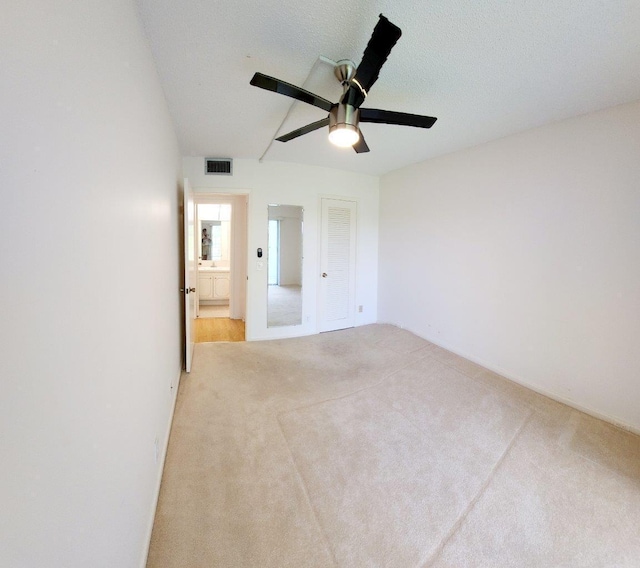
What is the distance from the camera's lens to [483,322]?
3244 mm

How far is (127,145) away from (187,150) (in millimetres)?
2648

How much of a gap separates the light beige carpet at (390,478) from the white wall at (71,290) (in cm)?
42

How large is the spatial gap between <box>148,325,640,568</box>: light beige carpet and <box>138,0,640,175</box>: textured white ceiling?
251 centimetres

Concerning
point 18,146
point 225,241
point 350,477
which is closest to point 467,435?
point 350,477

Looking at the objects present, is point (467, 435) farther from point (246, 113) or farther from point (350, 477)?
point (246, 113)

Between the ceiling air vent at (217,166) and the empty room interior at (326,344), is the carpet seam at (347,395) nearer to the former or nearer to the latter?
the empty room interior at (326,344)

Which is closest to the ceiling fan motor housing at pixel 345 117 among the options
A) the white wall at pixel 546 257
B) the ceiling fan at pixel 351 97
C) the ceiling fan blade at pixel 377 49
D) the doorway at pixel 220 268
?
the ceiling fan at pixel 351 97

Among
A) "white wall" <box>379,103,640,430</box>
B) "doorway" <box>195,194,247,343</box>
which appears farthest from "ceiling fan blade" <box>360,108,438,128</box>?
"doorway" <box>195,194,247,343</box>

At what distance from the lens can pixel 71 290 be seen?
0.69m

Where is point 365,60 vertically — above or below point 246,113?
below

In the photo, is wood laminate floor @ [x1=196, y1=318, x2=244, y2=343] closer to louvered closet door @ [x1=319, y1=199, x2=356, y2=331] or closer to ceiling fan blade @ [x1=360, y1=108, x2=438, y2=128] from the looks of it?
louvered closet door @ [x1=319, y1=199, x2=356, y2=331]

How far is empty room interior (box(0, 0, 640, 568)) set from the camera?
61 centimetres

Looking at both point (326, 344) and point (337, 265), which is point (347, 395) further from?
point (337, 265)

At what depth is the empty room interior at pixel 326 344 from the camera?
2.01ft
